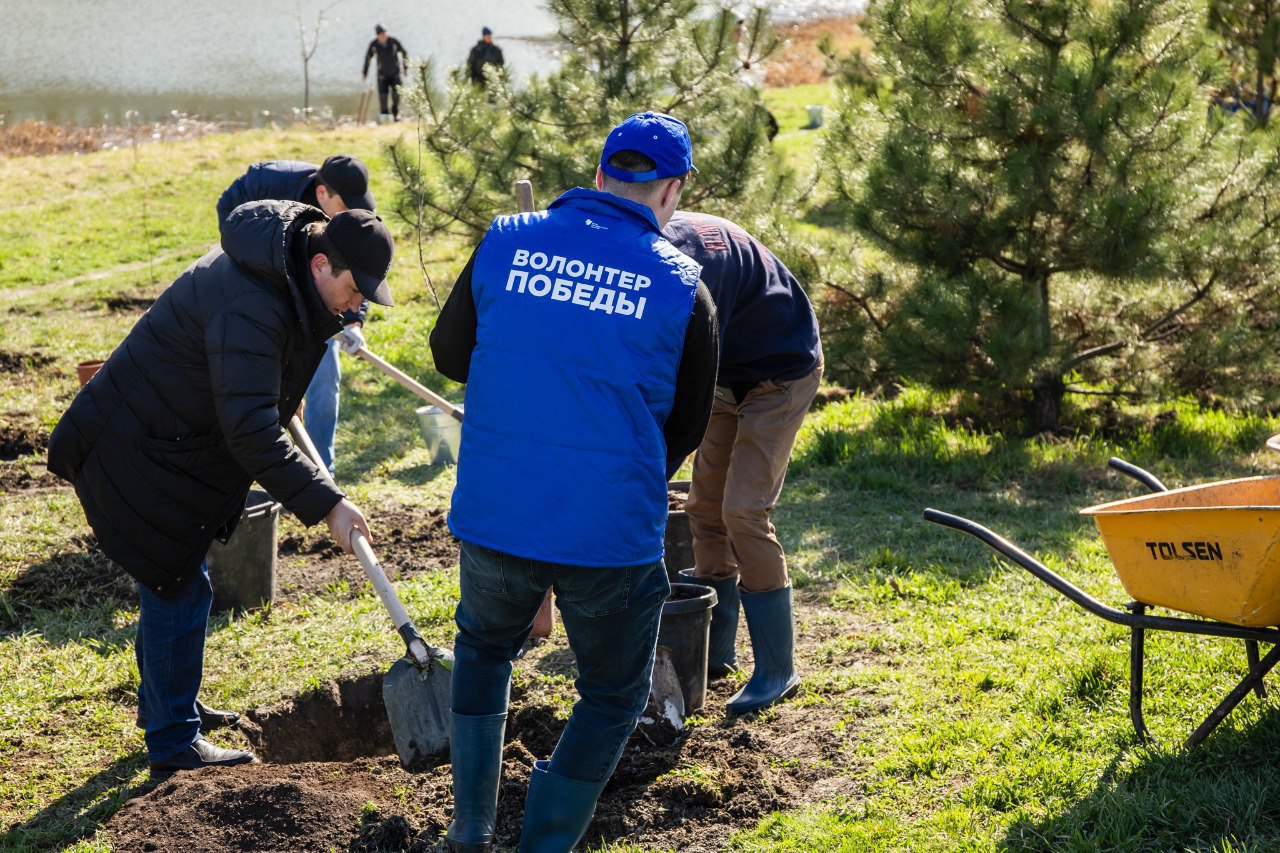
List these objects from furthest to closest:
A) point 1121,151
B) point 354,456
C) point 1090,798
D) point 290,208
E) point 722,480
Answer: point 354,456 < point 1121,151 < point 722,480 < point 290,208 < point 1090,798

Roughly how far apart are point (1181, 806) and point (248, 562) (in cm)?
351

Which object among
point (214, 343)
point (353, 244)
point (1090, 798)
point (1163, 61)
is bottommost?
point (1090, 798)

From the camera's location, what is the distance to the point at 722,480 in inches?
164

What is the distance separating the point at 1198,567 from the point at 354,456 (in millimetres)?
4972

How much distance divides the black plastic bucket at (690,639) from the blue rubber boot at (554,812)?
0.92 meters

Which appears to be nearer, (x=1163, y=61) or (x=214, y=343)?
(x=214, y=343)

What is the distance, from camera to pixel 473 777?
2877 mm

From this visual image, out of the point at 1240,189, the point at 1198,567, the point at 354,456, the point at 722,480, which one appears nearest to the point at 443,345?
the point at 722,480

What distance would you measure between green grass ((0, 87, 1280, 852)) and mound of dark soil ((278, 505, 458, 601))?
156 millimetres

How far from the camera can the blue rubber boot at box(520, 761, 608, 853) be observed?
283 cm

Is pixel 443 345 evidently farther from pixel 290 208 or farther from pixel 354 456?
pixel 354 456

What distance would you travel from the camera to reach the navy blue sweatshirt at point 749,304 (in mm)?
3564

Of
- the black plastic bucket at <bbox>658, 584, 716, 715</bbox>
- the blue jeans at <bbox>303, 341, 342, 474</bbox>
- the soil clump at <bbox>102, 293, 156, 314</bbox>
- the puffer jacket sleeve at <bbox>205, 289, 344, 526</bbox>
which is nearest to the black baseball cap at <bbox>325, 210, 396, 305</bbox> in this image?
the puffer jacket sleeve at <bbox>205, 289, 344, 526</bbox>

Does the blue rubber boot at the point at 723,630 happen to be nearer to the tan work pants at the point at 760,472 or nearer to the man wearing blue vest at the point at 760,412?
the man wearing blue vest at the point at 760,412
